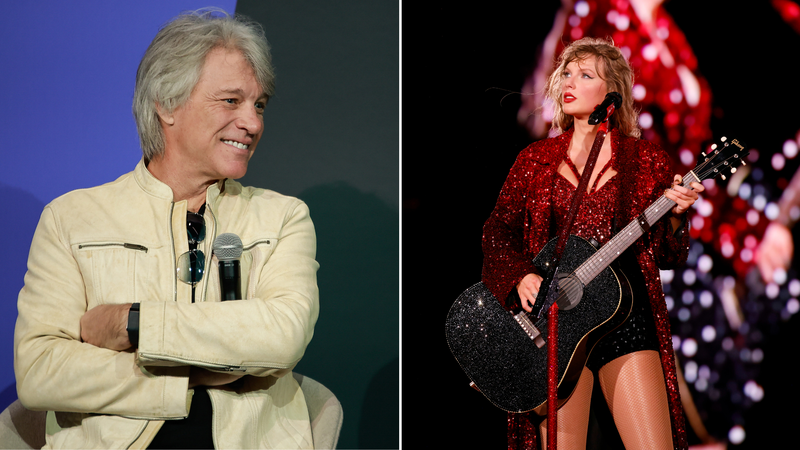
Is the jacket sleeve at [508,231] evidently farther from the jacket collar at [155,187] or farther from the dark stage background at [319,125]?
the jacket collar at [155,187]

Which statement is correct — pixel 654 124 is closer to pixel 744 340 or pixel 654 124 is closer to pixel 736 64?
pixel 736 64

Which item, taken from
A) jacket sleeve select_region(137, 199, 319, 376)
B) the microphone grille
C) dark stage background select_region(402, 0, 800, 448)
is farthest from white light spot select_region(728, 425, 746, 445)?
the microphone grille

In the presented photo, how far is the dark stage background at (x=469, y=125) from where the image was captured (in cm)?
Answer: 350

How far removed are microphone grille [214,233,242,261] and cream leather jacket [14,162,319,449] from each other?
13 centimetres

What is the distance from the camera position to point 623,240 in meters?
2.55

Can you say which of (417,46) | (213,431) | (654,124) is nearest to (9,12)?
(417,46)

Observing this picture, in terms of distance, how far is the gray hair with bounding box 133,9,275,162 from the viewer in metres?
2.24

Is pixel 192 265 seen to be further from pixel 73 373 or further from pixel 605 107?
pixel 605 107

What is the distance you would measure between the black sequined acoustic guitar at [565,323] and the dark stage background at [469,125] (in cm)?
89

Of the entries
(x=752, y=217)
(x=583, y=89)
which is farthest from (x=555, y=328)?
(x=752, y=217)

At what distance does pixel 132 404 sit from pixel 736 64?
3303 millimetres

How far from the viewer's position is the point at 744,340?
350cm

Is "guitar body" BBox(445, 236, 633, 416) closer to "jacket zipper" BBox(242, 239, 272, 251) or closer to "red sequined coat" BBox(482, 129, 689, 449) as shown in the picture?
"red sequined coat" BBox(482, 129, 689, 449)

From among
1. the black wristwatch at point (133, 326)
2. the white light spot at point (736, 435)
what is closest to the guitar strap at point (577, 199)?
the black wristwatch at point (133, 326)
